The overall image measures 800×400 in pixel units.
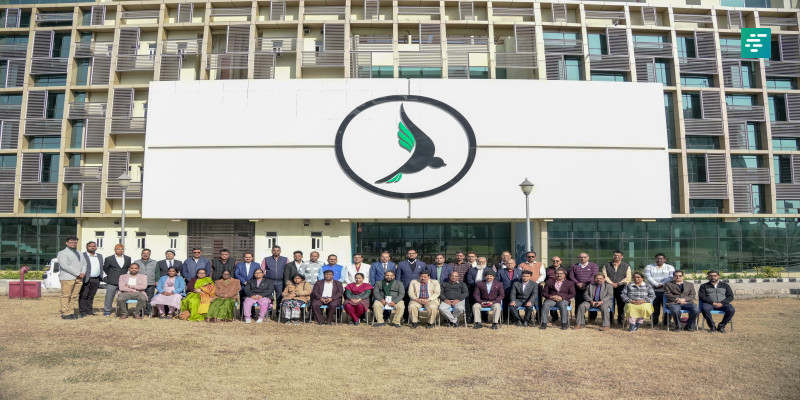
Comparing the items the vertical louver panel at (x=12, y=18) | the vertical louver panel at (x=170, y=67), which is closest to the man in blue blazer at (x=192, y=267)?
the vertical louver panel at (x=170, y=67)

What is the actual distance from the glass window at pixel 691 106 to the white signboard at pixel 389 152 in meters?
4.47

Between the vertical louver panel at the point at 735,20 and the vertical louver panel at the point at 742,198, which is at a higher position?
the vertical louver panel at the point at 735,20

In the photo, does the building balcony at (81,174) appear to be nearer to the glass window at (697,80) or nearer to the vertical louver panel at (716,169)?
the glass window at (697,80)

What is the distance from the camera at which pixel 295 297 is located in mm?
12469

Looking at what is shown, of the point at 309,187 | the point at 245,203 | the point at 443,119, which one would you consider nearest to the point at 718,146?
the point at 443,119

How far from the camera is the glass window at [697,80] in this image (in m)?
26.6

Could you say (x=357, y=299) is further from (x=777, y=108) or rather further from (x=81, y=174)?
(x=777, y=108)

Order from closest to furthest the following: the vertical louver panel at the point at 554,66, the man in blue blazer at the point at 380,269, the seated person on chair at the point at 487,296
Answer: the seated person on chair at the point at 487,296 → the man in blue blazer at the point at 380,269 → the vertical louver panel at the point at 554,66

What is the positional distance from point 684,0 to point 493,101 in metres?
12.9

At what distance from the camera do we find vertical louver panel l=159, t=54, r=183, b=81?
25.7 m

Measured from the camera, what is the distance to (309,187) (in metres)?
23.8

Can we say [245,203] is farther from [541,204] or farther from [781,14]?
[781,14]

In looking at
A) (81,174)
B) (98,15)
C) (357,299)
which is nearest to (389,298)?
(357,299)

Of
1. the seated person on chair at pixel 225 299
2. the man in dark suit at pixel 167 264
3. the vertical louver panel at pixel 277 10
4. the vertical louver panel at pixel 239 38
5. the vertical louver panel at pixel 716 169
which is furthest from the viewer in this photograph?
the vertical louver panel at pixel 277 10
